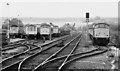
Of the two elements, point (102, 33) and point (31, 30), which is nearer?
point (102, 33)

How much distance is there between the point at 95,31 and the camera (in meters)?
28.3

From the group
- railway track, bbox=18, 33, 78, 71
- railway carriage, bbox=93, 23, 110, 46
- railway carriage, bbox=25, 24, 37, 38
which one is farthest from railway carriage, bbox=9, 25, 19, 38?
railway track, bbox=18, 33, 78, 71

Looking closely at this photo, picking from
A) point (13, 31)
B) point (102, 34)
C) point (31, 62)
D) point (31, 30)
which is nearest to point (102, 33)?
point (102, 34)

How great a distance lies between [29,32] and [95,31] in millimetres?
16592

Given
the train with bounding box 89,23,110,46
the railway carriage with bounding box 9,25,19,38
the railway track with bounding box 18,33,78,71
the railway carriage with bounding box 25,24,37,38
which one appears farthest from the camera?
the railway carriage with bounding box 9,25,19,38

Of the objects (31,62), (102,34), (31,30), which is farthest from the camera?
(31,30)

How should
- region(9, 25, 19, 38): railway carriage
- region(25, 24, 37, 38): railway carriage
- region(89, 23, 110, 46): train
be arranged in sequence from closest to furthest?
region(89, 23, 110, 46): train, region(25, 24, 37, 38): railway carriage, region(9, 25, 19, 38): railway carriage

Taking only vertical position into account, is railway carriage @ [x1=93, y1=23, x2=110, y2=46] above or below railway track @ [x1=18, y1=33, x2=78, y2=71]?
above

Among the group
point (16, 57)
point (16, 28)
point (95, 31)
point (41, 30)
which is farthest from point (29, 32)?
point (16, 57)

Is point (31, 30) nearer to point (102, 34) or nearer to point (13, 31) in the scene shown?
point (13, 31)

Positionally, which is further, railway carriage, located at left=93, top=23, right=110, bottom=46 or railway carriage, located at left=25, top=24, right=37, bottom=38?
railway carriage, located at left=25, top=24, right=37, bottom=38

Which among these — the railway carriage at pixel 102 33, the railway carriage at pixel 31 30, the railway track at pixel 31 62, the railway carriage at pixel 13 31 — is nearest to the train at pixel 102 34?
the railway carriage at pixel 102 33

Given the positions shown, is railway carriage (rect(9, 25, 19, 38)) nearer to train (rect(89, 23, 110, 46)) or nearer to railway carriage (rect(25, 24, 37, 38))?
railway carriage (rect(25, 24, 37, 38))

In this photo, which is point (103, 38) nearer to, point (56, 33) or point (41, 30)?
point (41, 30)
